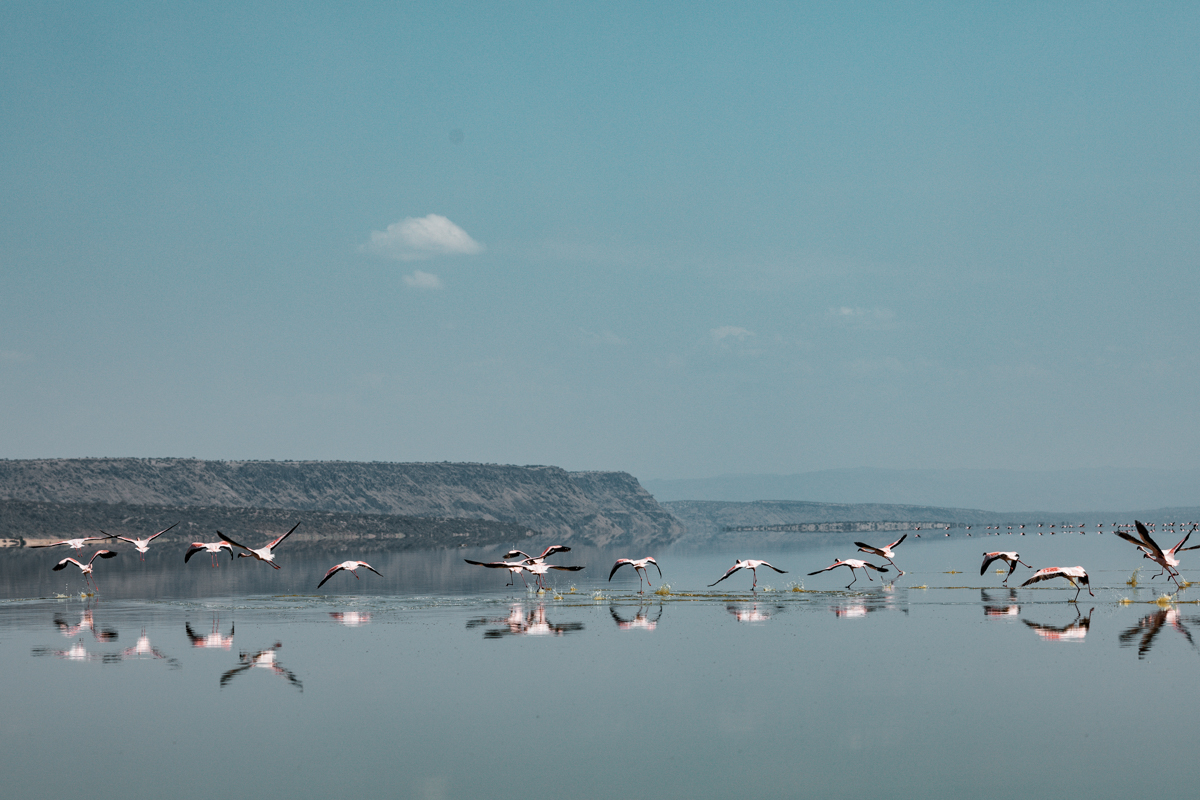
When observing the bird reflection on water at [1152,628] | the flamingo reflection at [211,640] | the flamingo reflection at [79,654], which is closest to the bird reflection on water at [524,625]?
the flamingo reflection at [211,640]

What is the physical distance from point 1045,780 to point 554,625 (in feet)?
58.6

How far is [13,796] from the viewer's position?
44.6 ft

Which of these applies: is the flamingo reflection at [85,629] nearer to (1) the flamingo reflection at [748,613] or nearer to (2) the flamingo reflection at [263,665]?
(2) the flamingo reflection at [263,665]

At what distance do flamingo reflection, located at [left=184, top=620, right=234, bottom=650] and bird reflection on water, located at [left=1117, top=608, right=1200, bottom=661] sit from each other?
741 inches

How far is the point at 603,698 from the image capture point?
1941cm

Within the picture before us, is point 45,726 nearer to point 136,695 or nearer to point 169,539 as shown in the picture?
point 136,695

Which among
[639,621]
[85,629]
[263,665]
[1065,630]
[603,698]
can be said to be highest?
[1065,630]

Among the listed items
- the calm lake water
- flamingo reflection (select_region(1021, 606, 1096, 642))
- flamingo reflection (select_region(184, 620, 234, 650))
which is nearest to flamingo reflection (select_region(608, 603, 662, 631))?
the calm lake water

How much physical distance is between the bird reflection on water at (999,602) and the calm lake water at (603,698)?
32 cm

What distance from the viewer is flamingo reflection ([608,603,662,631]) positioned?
29.9 metres

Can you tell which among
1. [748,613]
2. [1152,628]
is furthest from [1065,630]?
[748,613]

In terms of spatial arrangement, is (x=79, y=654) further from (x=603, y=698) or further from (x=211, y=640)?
(x=603, y=698)

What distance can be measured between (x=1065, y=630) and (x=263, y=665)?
A: 17915mm

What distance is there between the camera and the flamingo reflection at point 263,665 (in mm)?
21141
